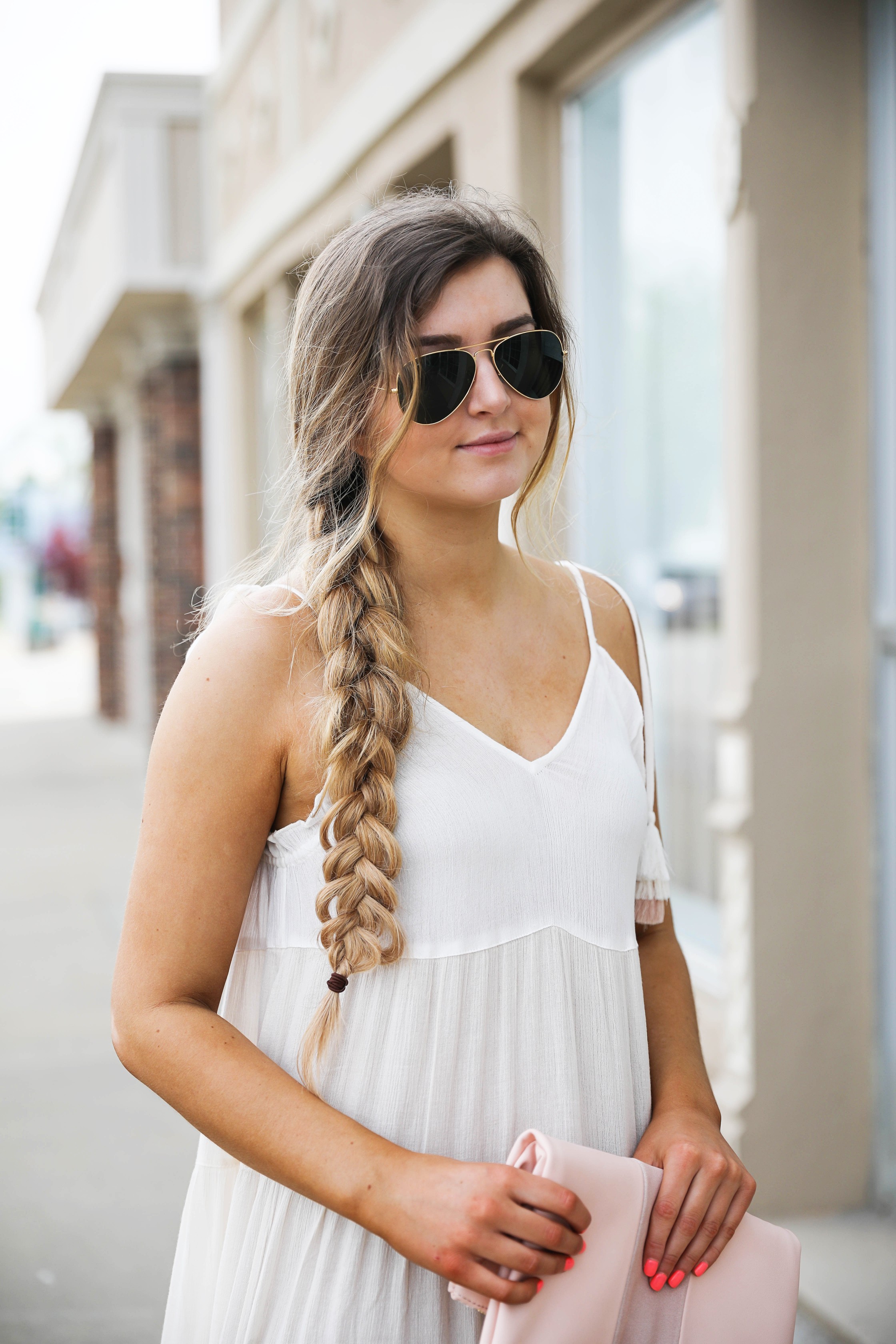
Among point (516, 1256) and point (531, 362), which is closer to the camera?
point (516, 1256)

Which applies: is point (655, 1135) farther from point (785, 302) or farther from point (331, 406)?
point (785, 302)

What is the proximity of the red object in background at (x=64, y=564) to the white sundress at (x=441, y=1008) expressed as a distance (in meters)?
51.5

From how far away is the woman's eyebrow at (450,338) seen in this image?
1.49m

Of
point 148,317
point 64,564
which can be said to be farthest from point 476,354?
point 64,564

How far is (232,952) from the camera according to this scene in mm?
1483

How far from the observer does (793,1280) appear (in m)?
1.49

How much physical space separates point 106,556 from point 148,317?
656cm

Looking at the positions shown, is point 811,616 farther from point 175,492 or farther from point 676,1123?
point 175,492

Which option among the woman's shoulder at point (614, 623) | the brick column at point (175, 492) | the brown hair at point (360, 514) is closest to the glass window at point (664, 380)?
the woman's shoulder at point (614, 623)

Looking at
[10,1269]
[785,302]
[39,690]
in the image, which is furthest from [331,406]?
[39,690]

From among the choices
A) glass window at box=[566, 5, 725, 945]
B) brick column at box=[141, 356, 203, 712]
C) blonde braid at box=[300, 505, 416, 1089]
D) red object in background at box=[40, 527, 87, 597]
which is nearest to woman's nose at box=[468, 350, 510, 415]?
blonde braid at box=[300, 505, 416, 1089]

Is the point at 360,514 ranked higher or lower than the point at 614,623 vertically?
higher

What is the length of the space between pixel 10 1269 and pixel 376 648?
9.06ft

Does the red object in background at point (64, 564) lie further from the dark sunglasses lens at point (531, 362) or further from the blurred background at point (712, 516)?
the dark sunglasses lens at point (531, 362)
